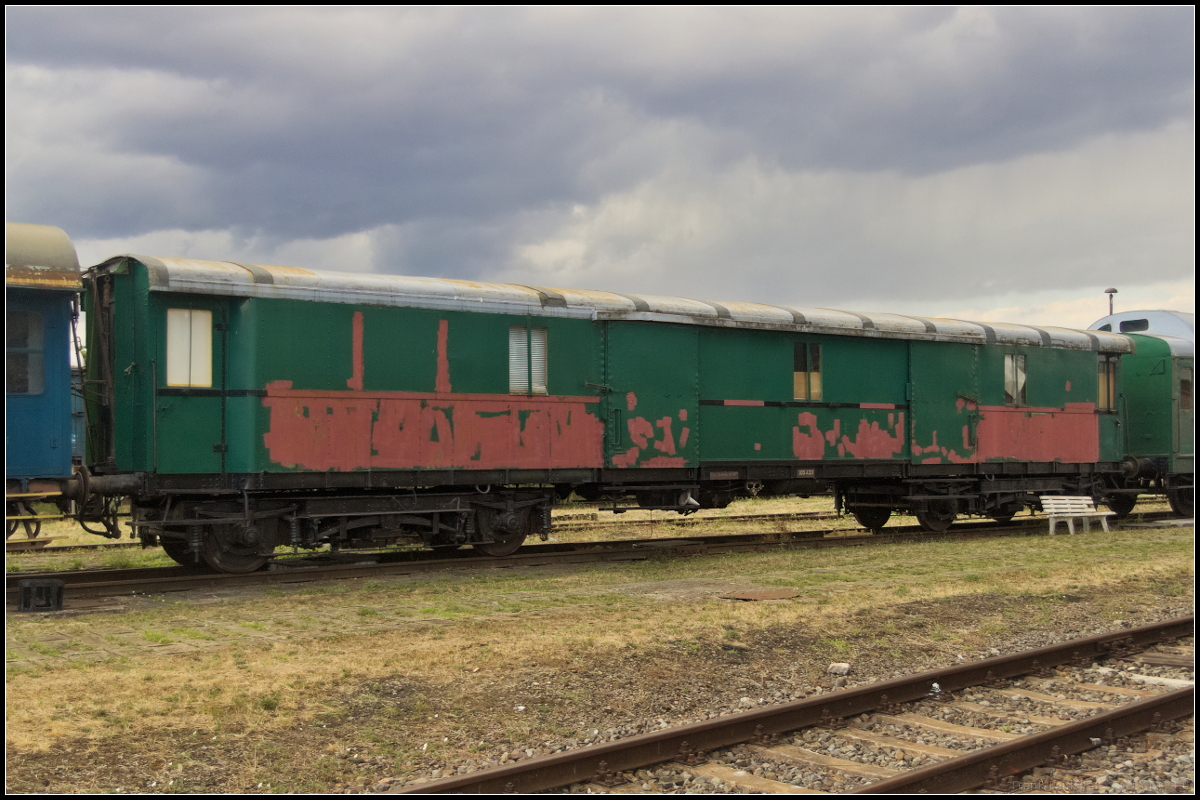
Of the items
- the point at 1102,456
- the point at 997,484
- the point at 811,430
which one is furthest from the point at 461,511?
the point at 1102,456

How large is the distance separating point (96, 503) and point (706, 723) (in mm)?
8528

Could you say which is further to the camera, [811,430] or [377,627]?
[811,430]

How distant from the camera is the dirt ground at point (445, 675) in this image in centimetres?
589

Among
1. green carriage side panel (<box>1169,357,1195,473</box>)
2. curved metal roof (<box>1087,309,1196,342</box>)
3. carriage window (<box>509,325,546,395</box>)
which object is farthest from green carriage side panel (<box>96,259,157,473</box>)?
curved metal roof (<box>1087,309,1196,342</box>)

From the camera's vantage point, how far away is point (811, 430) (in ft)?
54.5

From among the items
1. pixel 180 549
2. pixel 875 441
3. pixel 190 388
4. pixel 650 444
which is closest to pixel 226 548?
pixel 180 549

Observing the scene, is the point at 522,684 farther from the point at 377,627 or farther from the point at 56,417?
the point at 56,417

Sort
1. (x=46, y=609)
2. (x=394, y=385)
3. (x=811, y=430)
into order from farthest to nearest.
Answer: (x=811, y=430)
(x=394, y=385)
(x=46, y=609)

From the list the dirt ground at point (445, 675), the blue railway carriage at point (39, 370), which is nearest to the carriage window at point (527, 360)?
the dirt ground at point (445, 675)

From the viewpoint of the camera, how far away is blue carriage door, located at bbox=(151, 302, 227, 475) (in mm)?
11852

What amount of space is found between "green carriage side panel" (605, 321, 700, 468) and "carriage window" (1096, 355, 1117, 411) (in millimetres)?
9727

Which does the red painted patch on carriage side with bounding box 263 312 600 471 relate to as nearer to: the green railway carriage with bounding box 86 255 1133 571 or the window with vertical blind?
the green railway carriage with bounding box 86 255 1133 571

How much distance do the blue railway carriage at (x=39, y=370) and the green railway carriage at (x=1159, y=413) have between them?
19.0 meters

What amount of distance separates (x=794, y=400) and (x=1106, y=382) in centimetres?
822
